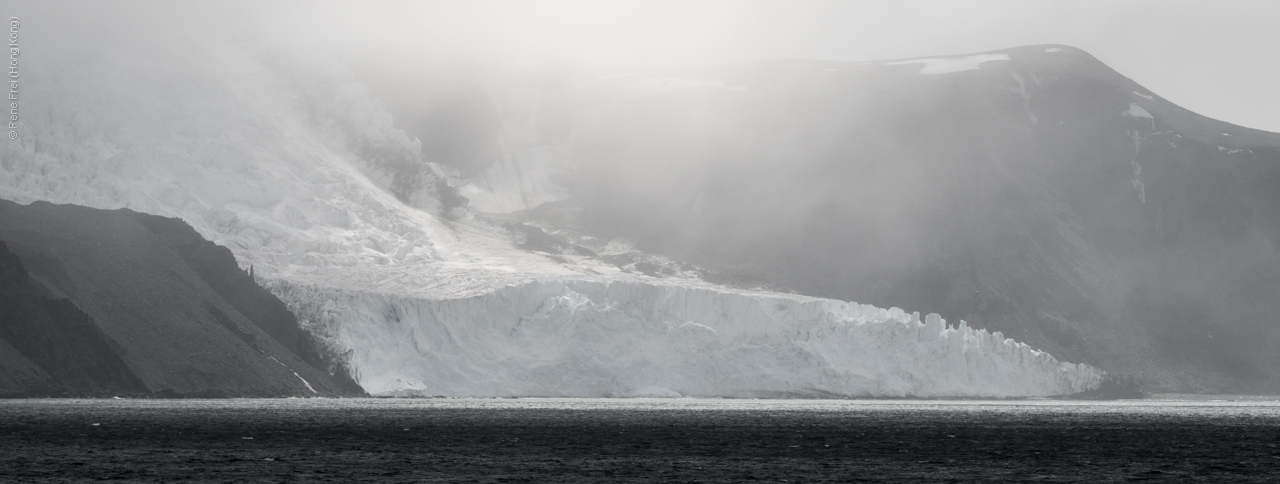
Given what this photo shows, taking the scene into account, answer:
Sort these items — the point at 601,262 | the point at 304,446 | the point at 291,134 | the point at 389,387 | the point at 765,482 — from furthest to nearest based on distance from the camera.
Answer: the point at 601,262
the point at 291,134
the point at 389,387
the point at 304,446
the point at 765,482

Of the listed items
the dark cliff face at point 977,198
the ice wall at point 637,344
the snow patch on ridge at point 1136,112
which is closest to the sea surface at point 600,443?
the ice wall at point 637,344

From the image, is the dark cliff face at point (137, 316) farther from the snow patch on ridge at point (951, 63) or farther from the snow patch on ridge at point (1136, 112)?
the snow patch on ridge at point (1136, 112)

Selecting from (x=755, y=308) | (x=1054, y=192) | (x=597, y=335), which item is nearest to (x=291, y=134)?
(x=597, y=335)

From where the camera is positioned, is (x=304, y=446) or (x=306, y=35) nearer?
(x=304, y=446)

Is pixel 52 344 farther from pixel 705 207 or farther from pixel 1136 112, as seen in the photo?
pixel 1136 112

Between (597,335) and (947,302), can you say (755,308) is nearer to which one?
(597,335)

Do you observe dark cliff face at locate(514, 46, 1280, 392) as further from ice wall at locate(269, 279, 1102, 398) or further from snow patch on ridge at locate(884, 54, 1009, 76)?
ice wall at locate(269, 279, 1102, 398)
